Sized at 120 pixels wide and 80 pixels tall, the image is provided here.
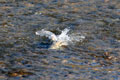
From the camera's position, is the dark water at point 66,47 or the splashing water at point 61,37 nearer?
the dark water at point 66,47

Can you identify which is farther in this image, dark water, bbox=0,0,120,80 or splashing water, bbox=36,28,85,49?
splashing water, bbox=36,28,85,49

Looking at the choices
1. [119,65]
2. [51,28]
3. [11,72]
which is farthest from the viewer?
[51,28]

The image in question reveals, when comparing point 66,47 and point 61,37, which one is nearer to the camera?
point 66,47

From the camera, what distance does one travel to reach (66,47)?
5.88 m

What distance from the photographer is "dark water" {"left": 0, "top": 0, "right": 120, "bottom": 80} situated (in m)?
5.08

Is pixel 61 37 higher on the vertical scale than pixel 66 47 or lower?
higher

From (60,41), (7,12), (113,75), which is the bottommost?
(113,75)

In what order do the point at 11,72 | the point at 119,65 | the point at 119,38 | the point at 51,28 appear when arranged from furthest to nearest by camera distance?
the point at 51,28 < the point at 119,38 < the point at 119,65 < the point at 11,72

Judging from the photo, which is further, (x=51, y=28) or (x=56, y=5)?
(x=56, y=5)

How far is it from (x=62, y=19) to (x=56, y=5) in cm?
89

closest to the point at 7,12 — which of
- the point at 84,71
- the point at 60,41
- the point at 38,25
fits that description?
the point at 38,25

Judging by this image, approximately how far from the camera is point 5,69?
5070mm

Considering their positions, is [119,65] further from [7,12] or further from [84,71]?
[7,12]

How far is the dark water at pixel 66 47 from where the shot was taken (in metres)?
5.08
